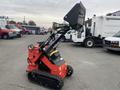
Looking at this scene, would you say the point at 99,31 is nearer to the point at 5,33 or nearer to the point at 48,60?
the point at 5,33

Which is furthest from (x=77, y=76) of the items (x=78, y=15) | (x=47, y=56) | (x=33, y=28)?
(x=33, y=28)

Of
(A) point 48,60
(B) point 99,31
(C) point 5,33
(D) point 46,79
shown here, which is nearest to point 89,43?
(B) point 99,31

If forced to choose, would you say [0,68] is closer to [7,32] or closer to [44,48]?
[44,48]

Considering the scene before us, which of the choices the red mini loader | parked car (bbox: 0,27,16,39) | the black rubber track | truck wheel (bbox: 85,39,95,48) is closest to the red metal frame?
the red mini loader

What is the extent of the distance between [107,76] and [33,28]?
40.9m

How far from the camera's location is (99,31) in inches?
671

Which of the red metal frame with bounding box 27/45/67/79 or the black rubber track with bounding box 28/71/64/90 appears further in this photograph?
the red metal frame with bounding box 27/45/67/79

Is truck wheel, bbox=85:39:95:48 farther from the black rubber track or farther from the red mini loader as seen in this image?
the black rubber track

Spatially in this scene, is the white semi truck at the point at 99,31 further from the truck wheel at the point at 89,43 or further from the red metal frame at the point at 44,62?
the red metal frame at the point at 44,62

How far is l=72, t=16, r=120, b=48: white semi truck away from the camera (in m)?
16.8

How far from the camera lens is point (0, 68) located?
24.3 feet

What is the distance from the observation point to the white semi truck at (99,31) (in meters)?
16.8

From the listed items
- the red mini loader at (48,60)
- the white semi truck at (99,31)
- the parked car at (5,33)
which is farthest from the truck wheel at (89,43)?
the red mini loader at (48,60)

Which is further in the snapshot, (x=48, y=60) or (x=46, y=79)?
(x=48, y=60)
